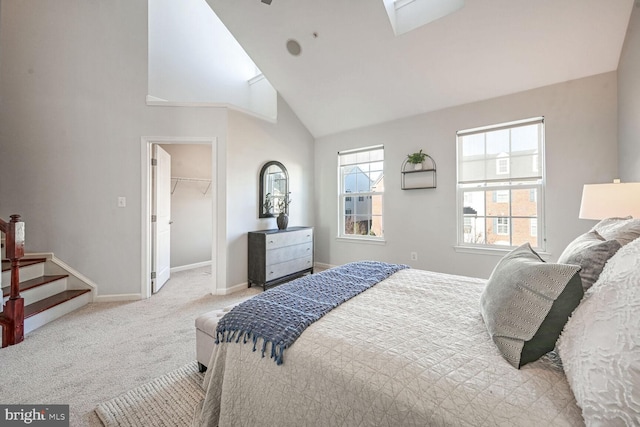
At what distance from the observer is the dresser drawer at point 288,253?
3633 mm

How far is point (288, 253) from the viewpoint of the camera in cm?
388

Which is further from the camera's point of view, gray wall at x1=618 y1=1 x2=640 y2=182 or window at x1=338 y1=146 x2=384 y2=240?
window at x1=338 y1=146 x2=384 y2=240

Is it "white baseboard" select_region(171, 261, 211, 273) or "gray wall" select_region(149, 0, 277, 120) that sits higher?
"gray wall" select_region(149, 0, 277, 120)

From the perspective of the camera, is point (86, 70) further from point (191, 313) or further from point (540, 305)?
point (540, 305)

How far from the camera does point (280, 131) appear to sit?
428 cm

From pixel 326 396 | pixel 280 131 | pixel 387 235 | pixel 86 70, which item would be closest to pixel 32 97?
pixel 86 70

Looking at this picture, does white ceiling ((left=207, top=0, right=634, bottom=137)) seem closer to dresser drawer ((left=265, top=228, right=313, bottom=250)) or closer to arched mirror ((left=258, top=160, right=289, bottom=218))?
arched mirror ((left=258, top=160, right=289, bottom=218))

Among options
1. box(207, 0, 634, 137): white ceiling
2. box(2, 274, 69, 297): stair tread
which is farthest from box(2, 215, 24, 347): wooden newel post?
box(207, 0, 634, 137): white ceiling

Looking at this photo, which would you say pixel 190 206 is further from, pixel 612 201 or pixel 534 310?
pixel 612 201

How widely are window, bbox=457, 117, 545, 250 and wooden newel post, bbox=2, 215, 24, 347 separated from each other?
4427mm

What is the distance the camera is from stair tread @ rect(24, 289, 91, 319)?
7.92 feet

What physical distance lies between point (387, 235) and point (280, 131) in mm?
2314

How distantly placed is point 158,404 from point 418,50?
3.81m

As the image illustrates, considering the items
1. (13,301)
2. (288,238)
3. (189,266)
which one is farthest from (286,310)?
(189,266)
